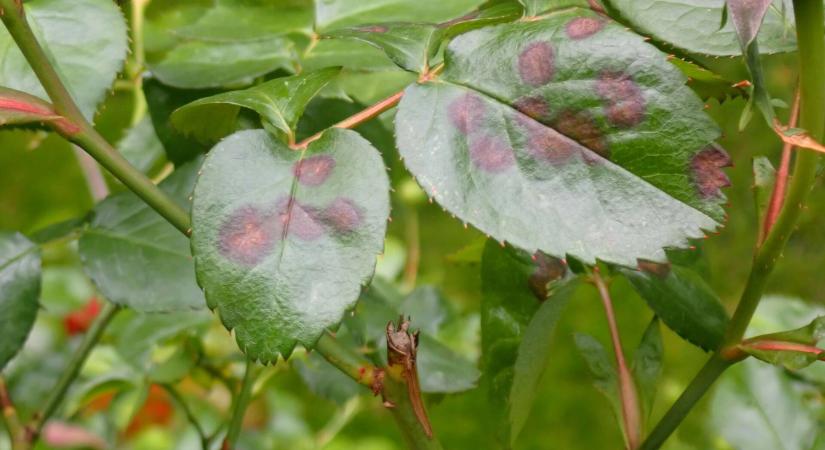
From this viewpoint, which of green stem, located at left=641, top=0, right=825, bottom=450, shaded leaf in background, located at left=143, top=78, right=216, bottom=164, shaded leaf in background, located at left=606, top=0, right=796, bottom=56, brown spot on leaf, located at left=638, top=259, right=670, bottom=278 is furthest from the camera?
shaded leaf in background, located at left=143, top=78, right=216, bottom=164

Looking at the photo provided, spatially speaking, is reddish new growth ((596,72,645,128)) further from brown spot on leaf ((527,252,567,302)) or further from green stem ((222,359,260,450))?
green stem ((222,359,260,450))

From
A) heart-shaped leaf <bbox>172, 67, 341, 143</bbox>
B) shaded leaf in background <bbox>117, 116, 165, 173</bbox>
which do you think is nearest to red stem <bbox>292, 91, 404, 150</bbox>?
heart-shaped leaf <bbox>172, 67, 341, 143</bbox>

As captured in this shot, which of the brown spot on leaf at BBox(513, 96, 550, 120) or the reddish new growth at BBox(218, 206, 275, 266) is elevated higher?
the brown spot on leaf at BBox(513, 96, 550, 120)

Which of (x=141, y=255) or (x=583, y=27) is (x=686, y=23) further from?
(x=141, y=255)

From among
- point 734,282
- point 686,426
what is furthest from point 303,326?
point 734,282

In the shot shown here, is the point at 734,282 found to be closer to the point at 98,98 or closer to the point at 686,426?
the point at 686,426

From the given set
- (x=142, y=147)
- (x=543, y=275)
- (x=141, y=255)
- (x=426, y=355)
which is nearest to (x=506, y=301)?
(x=543, y=275)
